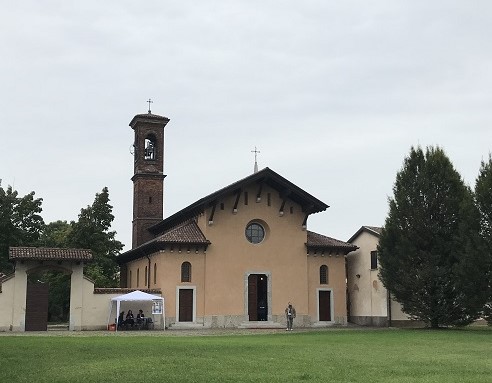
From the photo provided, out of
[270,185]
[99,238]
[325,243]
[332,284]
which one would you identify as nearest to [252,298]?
[332,284]

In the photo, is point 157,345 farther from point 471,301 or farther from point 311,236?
point 311,236

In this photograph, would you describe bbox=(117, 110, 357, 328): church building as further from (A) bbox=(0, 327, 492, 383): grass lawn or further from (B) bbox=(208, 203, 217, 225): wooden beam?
(A) bbox=(0, 327, 492, 383): grass lawn

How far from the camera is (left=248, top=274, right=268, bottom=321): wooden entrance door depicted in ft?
113

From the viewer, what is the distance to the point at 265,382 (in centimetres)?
1045

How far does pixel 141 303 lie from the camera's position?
33.1 m

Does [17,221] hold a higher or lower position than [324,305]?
higher

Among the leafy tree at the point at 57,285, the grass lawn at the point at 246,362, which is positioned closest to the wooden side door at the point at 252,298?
the leafy tree at the point at 57,285

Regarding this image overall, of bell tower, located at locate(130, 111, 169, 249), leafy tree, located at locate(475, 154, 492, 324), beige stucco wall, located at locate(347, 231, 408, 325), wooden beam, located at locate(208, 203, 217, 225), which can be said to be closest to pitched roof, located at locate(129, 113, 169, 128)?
bell tower, located at locate(130, 111, 169, 249)

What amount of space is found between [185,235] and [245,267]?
375 cm

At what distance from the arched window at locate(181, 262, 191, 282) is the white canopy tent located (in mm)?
2073

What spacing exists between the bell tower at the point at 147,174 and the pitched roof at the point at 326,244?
11264mm

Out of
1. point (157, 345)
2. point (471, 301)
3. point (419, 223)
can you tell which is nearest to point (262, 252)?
point (419, 223)

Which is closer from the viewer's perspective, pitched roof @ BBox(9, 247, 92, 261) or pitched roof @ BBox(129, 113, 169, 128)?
pitched roof @ BBox(9, 247, 92, 261)

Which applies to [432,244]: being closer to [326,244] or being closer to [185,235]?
[326,244]
